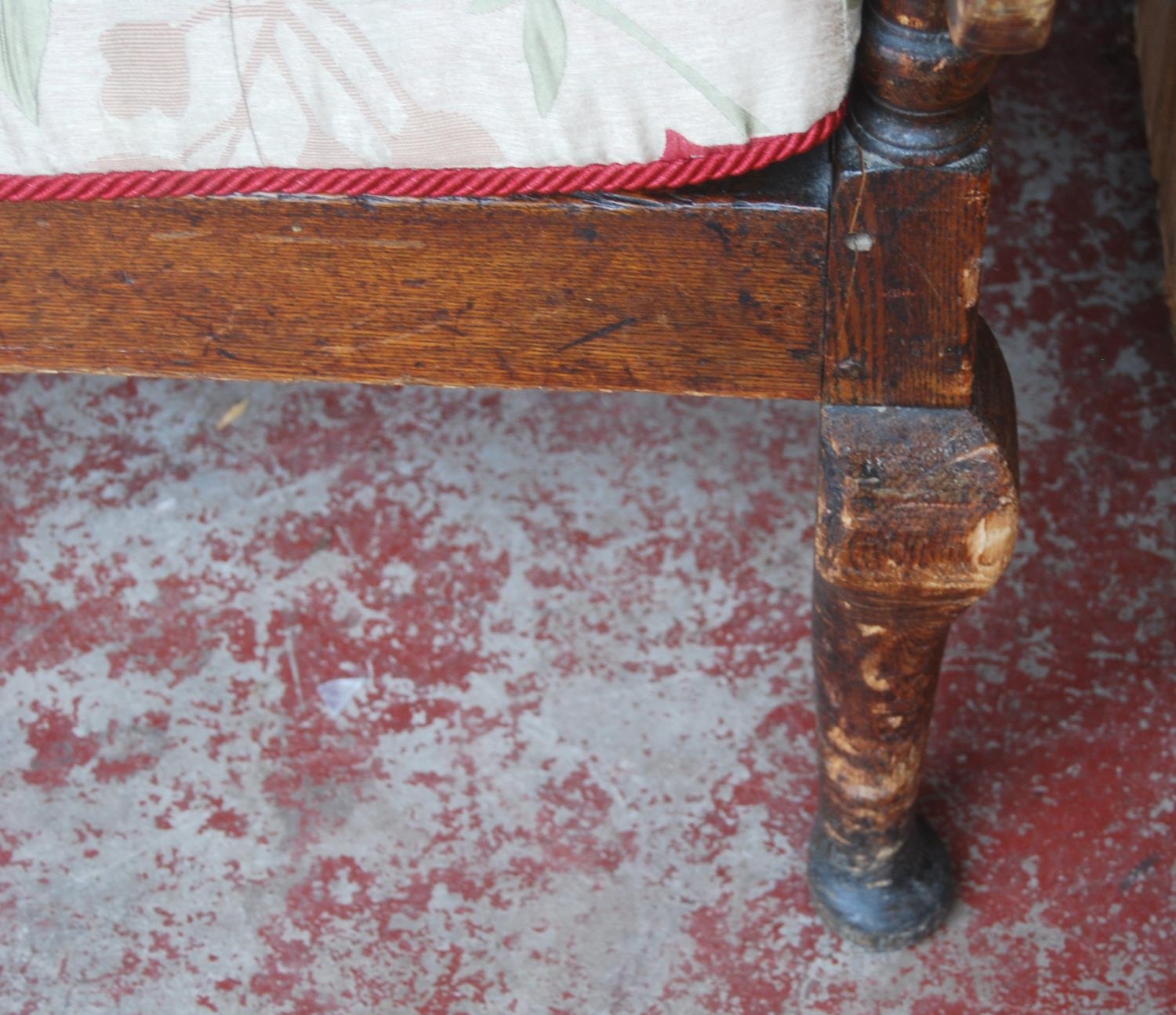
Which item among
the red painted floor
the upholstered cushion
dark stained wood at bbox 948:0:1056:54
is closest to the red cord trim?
the upholstered cushion

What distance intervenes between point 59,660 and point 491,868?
49 centimetres

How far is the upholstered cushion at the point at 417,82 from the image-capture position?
72cm

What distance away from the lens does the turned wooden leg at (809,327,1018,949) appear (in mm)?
817

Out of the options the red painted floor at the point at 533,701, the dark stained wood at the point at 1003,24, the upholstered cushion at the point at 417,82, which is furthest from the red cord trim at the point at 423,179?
the red painted floor at the point at 533,701

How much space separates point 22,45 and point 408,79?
0.21 meters

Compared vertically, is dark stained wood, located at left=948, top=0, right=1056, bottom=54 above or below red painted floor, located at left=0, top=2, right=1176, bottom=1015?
above

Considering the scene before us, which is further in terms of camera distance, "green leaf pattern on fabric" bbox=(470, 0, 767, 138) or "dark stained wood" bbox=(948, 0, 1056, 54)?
"green leaf pattern on fabric" bbox=(470, 0, 767, 138)

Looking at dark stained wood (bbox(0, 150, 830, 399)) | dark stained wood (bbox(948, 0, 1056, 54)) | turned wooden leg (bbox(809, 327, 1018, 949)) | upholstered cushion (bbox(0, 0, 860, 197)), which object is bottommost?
turned wooden leg (bbox(809, 327, 1018, 949))

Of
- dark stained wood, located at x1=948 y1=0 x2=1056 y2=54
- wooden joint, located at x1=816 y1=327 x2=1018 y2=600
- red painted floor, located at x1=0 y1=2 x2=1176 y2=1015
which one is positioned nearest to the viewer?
dark stained wood, located at x1=948 y1=0 x2=1056 y2=54

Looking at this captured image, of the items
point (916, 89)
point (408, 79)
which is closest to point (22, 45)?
point (408, 79)

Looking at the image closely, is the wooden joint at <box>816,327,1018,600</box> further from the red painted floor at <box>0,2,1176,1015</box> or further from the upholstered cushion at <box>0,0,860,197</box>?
the red painted floor at <box>0,2,1176,1015</box>

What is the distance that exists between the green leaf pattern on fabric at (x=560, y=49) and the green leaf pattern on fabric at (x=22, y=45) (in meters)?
0.24

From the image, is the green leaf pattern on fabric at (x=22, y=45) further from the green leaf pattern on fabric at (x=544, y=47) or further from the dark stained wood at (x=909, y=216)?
the dark stained wood at (x=909, y=216)

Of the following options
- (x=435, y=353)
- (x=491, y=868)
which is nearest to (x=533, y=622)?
(x=491, y=868)
